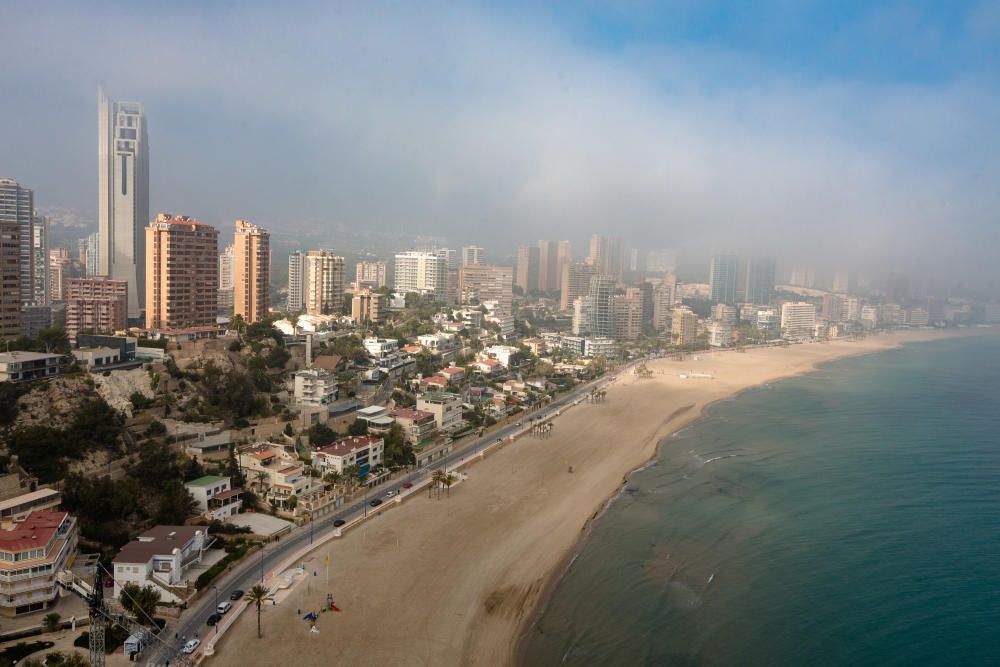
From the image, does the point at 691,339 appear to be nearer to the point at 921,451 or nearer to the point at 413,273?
the point at 413,273

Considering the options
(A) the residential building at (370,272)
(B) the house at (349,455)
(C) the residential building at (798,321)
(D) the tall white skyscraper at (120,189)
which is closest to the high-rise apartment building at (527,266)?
(A) the residential building at (370,272)

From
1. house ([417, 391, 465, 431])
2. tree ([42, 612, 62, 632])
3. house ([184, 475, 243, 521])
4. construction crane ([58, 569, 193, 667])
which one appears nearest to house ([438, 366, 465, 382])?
house ([417, 391, 465, 431])

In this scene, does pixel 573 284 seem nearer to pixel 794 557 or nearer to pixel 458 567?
pixel 794 557

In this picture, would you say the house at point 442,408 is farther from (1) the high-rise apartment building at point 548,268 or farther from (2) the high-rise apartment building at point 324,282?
(1) the high-rise apartment building at point 548,268

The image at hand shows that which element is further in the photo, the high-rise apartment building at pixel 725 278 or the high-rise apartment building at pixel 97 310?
the high-rise apartment building at pixel 725 278

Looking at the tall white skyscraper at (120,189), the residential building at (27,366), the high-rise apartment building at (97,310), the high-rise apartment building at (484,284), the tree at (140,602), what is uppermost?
the tall white skyscraper at (120,189)

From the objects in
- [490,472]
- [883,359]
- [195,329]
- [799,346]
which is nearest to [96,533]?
[490,472]
